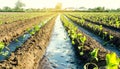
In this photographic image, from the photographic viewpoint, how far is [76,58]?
35.1 feet

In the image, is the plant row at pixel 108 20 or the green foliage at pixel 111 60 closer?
the green foliage at pixel 111 60

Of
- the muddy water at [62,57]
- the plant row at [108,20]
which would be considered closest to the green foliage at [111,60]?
the muddy water at [62,57]

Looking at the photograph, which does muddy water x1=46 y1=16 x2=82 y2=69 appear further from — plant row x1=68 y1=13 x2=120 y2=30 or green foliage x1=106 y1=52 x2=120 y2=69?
plant row x1=68 y1=13 x2=120 y2=30

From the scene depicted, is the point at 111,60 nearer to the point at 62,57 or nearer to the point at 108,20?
the point at 62,57

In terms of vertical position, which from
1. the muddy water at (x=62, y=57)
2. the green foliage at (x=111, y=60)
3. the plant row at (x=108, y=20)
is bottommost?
the plant row at (x=108, y=20)

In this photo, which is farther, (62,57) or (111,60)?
(62,57)

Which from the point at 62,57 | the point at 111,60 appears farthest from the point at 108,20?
the point at 111,60

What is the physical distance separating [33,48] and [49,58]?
884 millimetres

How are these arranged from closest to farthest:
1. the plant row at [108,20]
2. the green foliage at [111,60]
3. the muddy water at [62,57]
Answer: the green foliage at [111,60] < the muddy water at [62,57] < the plant row at [108,20]

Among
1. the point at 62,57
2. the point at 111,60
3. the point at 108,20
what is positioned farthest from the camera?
the point at 108,20

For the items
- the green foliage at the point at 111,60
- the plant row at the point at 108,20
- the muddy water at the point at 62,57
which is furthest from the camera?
the plant row at the point at 108,20

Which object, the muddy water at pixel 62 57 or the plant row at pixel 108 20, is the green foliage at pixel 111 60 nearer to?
the muddy water at pixel 62 57


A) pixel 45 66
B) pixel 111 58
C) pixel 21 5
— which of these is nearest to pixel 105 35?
pixel 45 66

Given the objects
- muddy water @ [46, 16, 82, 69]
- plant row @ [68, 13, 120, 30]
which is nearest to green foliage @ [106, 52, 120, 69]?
muddy water @ [46, 16, 82, 69]
